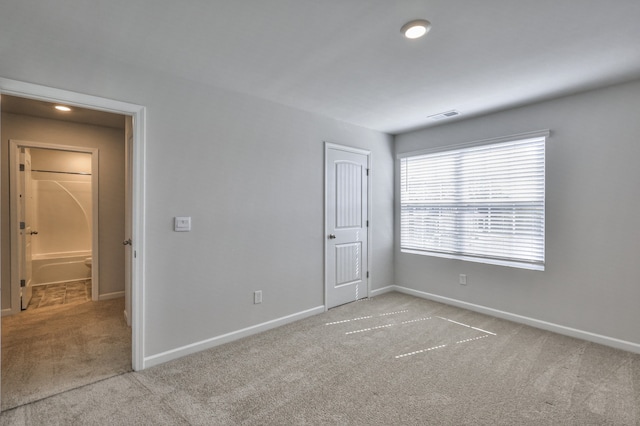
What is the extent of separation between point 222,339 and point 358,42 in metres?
2.83

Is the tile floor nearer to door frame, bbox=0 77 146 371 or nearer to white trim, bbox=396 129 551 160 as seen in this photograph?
door frame, bbox=0 77 146 371

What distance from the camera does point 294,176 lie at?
3.57 m

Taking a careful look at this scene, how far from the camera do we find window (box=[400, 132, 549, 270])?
3.41 metres

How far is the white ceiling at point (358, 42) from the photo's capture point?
1.78 metres

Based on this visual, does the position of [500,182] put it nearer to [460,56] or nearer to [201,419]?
[460,56]

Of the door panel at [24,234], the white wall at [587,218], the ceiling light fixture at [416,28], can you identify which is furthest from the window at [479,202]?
the door panel at [24,234]

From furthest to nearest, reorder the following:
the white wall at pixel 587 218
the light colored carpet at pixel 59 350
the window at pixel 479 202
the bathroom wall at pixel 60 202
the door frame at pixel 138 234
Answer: the bathroom wall at pixel 60 202 → the window at pixel 479 202 → the white wall at pixel 587 218 → the door frame at pixel 138 234 → the light colored carpet at pixel 59 350

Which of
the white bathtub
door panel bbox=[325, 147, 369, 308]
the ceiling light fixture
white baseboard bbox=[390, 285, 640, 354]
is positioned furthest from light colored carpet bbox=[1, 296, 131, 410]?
white baseboard bbox=[390, 285, 640, 354]

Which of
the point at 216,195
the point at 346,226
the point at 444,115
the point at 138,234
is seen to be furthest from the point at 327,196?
the point at 138,234

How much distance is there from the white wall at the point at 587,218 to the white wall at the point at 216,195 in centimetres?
233

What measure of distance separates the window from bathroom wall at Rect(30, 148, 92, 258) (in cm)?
581

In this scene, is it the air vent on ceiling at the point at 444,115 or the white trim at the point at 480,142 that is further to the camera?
the air vent on ceiling at the point at 444,115

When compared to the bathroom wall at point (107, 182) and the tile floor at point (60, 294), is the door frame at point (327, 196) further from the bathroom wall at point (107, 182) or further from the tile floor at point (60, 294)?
the tile floor at point (60, 294)

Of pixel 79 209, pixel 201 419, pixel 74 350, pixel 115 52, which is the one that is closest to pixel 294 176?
pixel 115 52
